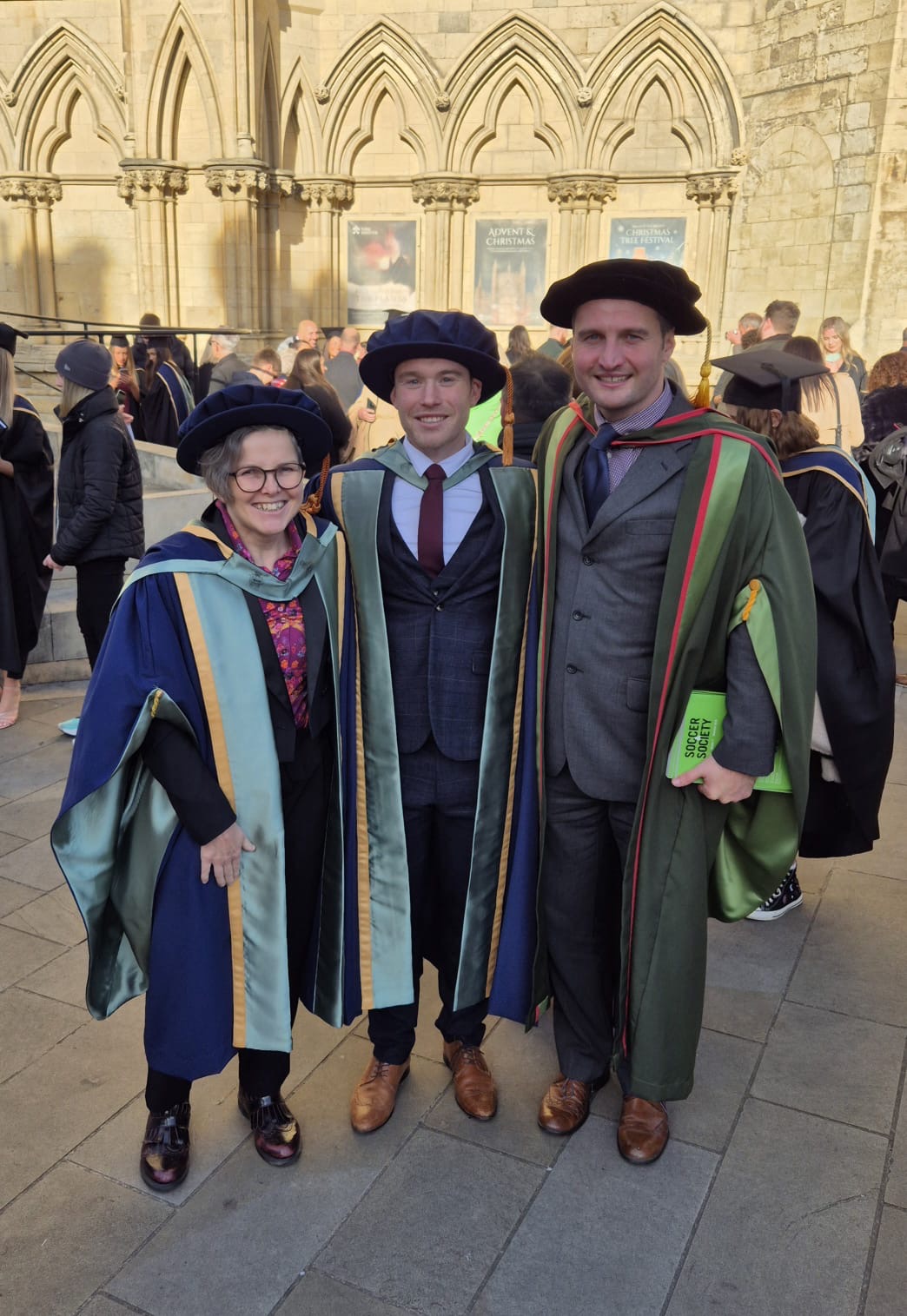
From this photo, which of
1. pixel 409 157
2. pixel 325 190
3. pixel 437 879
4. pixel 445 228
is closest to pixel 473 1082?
pixel 437 879

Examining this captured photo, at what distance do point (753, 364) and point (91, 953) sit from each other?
2.54 m

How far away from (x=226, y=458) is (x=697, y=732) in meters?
1.26

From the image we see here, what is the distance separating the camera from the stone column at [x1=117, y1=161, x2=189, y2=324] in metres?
14.7

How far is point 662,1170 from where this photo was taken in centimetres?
280

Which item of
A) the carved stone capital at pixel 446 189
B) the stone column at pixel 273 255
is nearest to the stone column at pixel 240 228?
the stone column at pixel 273 255

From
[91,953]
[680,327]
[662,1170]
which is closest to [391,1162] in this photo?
[662,1170]

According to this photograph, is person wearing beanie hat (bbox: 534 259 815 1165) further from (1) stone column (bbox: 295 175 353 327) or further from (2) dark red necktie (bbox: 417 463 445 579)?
(1) stone column (bbox: 295 175 353 327)

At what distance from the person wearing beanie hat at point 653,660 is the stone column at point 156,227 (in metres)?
13.6

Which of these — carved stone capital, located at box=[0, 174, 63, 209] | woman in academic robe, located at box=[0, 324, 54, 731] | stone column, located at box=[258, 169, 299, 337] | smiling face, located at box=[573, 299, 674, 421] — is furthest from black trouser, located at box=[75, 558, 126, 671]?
carved stone capital, located at box=[0, 174, 63, 209]

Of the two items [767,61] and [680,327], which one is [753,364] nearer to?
[680,327]

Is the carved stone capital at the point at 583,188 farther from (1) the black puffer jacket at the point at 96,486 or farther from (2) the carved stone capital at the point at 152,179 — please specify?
(1) the black puffer jacket at the point at 96,486

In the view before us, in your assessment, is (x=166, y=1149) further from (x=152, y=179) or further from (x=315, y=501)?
(x=152, y=179)

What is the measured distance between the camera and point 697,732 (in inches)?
102

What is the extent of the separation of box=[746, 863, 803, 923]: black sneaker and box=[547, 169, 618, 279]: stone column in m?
12.5
